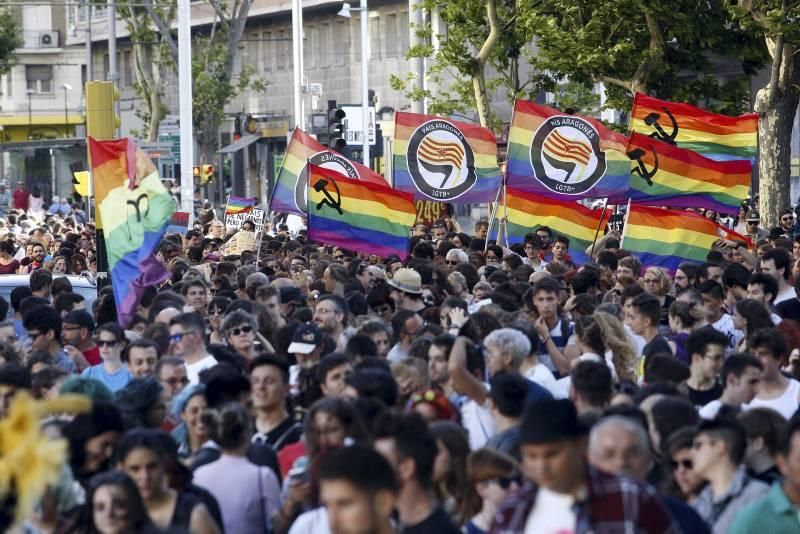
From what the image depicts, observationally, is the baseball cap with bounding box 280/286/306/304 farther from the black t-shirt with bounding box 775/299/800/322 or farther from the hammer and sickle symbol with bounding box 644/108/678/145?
the hammer and sickle symbol with bounding box 644/108/678/145

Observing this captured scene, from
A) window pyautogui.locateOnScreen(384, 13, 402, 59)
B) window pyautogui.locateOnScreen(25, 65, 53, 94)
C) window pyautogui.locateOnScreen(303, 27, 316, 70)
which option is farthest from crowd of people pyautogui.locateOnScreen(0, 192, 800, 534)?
window pyautogui.locateOnScreen(25, 65, 53, 94)

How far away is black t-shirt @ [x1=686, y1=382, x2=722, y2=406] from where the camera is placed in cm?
904

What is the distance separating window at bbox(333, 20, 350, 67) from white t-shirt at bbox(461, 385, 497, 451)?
173 feet

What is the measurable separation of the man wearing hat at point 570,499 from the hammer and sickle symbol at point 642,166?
11.9 meters

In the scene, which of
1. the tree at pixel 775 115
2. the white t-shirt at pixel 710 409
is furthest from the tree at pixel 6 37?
the white t-shirt at pixel 710 409

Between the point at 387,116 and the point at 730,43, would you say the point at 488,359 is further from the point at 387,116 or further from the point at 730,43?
the point at 387,116

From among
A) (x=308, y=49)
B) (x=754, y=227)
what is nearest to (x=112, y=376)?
(x=754, y=227)

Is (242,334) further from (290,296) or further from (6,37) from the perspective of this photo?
(6,37)

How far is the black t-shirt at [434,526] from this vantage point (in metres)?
5.71

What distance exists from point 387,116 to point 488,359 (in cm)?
4684

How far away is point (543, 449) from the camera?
5219 millimetres

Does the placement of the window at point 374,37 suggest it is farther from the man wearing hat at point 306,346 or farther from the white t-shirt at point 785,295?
the man wearing hat at point 306,346

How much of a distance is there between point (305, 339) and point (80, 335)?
7.54ft

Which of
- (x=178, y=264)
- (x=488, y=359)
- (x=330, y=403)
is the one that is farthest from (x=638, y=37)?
(x=330, y=403)
